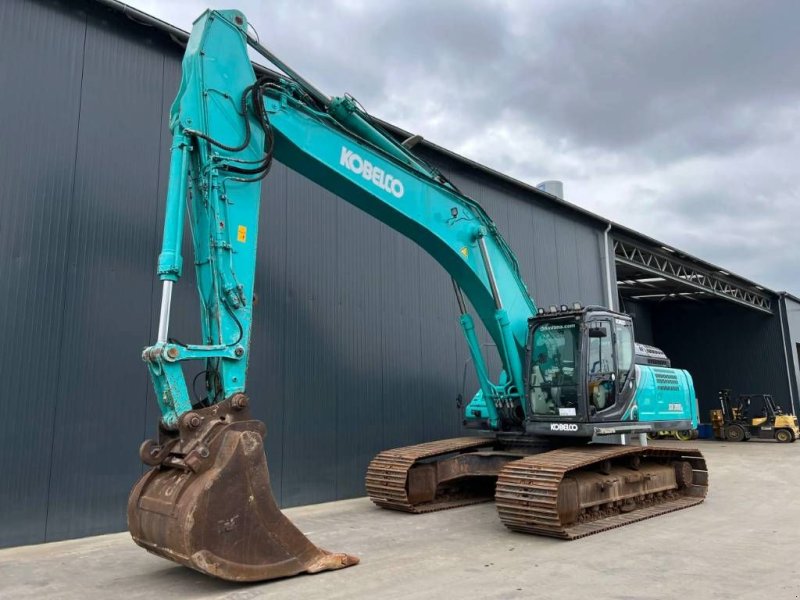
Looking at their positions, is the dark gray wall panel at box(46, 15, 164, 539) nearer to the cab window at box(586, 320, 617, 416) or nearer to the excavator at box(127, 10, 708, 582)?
the excavator at box(127, 10, 708, 582)

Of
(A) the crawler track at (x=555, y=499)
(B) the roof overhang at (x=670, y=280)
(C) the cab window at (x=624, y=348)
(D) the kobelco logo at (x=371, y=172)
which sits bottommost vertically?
(A) the crawler track at (x=555, y=499)

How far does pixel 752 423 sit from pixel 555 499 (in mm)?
20216

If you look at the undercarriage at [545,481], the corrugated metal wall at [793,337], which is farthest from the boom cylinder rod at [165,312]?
the corrugated metal wall at [793,337]

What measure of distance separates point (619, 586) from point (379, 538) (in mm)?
2860

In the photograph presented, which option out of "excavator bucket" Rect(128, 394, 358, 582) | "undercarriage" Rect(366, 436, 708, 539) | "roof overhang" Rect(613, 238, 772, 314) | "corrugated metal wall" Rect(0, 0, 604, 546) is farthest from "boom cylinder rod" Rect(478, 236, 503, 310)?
"roof overhang" Rect(613, 238, 772, 314)

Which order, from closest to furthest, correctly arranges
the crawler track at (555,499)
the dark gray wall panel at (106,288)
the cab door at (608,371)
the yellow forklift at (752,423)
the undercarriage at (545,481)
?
1. the crawler track at (555,499)
2. the undercarriage at (545,481)
3. the dark gray wall panel at (106,288)
4. the cab door at (608,371)
5. the yellow forklift at (752,423)

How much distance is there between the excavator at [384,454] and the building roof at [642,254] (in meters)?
2.21

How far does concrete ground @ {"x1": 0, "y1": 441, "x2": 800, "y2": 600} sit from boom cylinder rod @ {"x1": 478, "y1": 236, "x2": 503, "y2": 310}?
2.93 metres

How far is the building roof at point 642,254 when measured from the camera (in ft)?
29.1

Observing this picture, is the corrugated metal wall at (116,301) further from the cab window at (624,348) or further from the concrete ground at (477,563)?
the cab window at (624,348)

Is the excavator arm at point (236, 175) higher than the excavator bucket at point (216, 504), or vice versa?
the excavator arm at point (236, 175)

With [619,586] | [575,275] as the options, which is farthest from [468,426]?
[575,275]

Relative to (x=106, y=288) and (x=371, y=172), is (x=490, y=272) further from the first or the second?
(x=106, y=288)

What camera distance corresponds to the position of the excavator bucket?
184 inches
